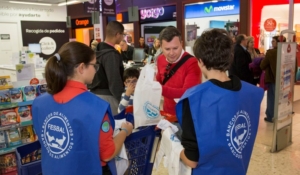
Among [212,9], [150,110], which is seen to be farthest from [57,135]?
[212,9]

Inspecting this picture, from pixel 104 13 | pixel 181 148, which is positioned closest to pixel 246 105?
pixel 181 148

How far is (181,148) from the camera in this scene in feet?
4.89

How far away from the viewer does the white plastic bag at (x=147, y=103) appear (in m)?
1.84

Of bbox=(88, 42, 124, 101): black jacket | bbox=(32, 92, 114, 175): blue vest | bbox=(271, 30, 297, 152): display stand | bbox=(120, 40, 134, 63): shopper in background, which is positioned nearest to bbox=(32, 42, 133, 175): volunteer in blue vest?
bbox=(32, 92, 114, 175): blue vest

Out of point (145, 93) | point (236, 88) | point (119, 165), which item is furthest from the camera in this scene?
point (145, 93)

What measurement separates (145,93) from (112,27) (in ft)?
4.17

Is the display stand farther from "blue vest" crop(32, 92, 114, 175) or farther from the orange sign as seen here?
the orange sign

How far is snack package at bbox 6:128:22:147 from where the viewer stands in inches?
128

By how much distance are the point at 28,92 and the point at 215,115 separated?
2.62m

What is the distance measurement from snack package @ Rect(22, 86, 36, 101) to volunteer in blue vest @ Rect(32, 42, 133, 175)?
1986 mm

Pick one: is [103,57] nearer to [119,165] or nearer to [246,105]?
[119,165]

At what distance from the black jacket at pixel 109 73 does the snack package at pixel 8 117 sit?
3.60 feet

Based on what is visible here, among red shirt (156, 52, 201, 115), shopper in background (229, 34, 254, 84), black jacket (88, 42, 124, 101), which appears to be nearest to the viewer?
red shirt (156, 52, 201, 115)

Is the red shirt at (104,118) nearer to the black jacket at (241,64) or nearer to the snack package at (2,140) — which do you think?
the snack package at (2,140)
